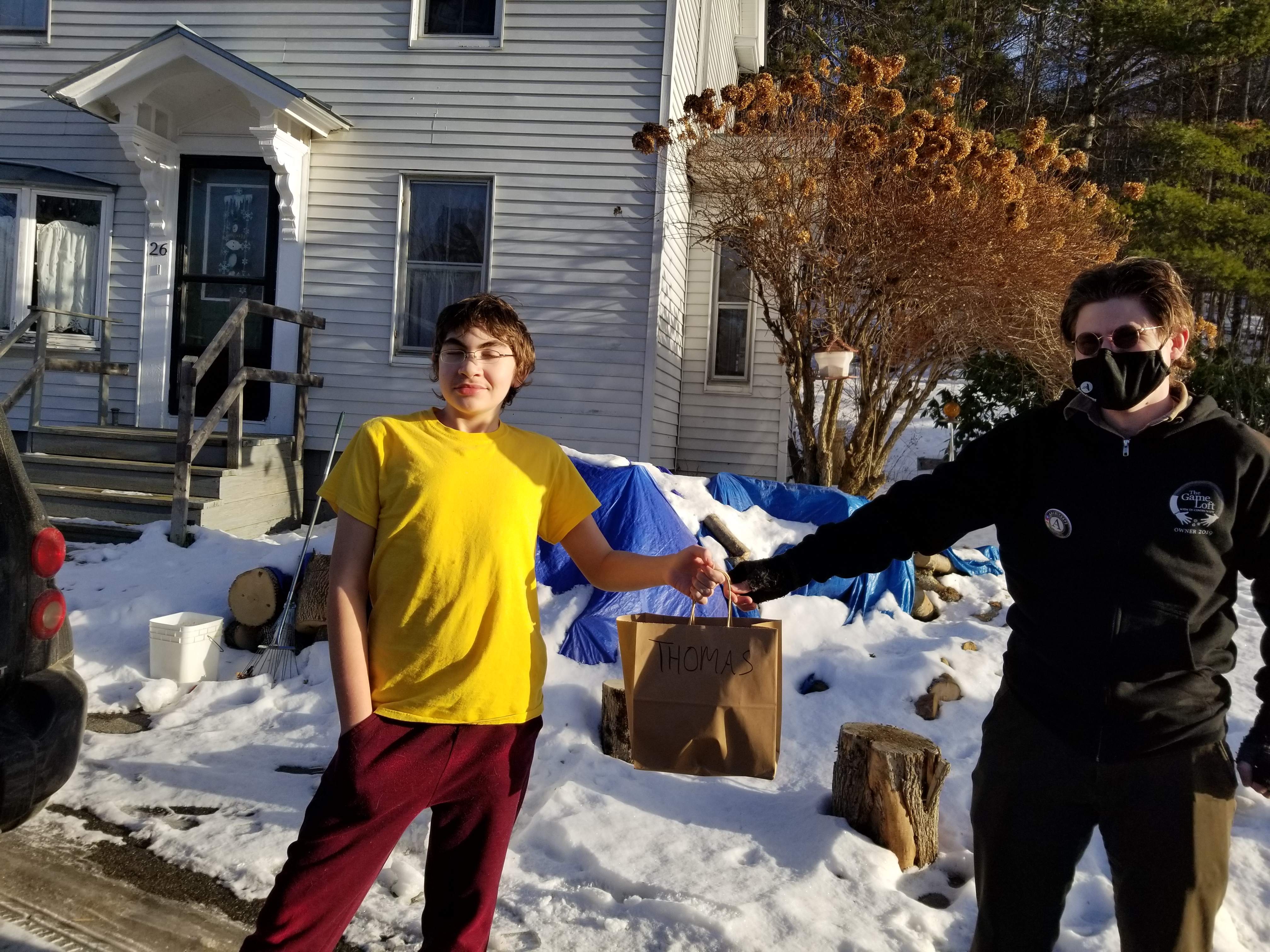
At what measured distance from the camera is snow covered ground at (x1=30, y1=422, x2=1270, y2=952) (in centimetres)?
306

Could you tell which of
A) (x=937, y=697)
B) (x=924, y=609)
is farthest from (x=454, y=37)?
(x=937, y=697)

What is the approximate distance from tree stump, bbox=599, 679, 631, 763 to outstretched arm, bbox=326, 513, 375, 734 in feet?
8.21

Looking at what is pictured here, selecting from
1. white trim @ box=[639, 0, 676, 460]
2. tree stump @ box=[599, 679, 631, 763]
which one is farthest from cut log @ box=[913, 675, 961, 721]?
white trim @ box=[639, 0, 676, 460]

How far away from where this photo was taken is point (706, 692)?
7.63ft

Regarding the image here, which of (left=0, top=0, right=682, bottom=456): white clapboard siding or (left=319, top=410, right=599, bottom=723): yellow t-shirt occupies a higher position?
(left=0, top=0, right=682, bottom=456): white clapboard siding

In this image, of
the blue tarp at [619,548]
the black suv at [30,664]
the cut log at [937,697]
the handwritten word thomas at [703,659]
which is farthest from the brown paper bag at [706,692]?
the blue tarp at [619,548]

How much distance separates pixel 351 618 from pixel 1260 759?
1.82m

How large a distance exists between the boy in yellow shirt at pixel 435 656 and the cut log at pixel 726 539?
445cm

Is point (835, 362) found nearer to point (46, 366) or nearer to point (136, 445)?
point (136, 445)

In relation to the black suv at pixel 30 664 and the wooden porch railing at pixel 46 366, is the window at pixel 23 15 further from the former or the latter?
the black suv at pixel 30 664

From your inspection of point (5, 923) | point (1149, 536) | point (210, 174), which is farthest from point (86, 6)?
point (1149, 536)

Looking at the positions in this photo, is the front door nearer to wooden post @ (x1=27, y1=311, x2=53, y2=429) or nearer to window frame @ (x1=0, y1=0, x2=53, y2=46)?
wooden post @ (x1=27, y1=311, x2=53, y2=429)

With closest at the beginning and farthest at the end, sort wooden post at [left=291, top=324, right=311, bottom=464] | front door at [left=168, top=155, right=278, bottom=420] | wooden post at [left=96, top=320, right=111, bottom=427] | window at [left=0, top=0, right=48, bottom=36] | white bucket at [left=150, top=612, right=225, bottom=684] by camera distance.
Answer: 1. white bucket at [left=150, top=612, right=225, bottom=684]
2. wooden post at [left=291, top=324, right=311, bottom=464]
3. wooden post at [left=96, top=320, right=111, bottom=427]
4. front door at [left=168, top=155, right=278, bottom=420]
5. window at [left=0, top=0, right=48, bottom=36]

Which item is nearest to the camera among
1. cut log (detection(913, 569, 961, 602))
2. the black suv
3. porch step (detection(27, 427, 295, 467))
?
the black suv
